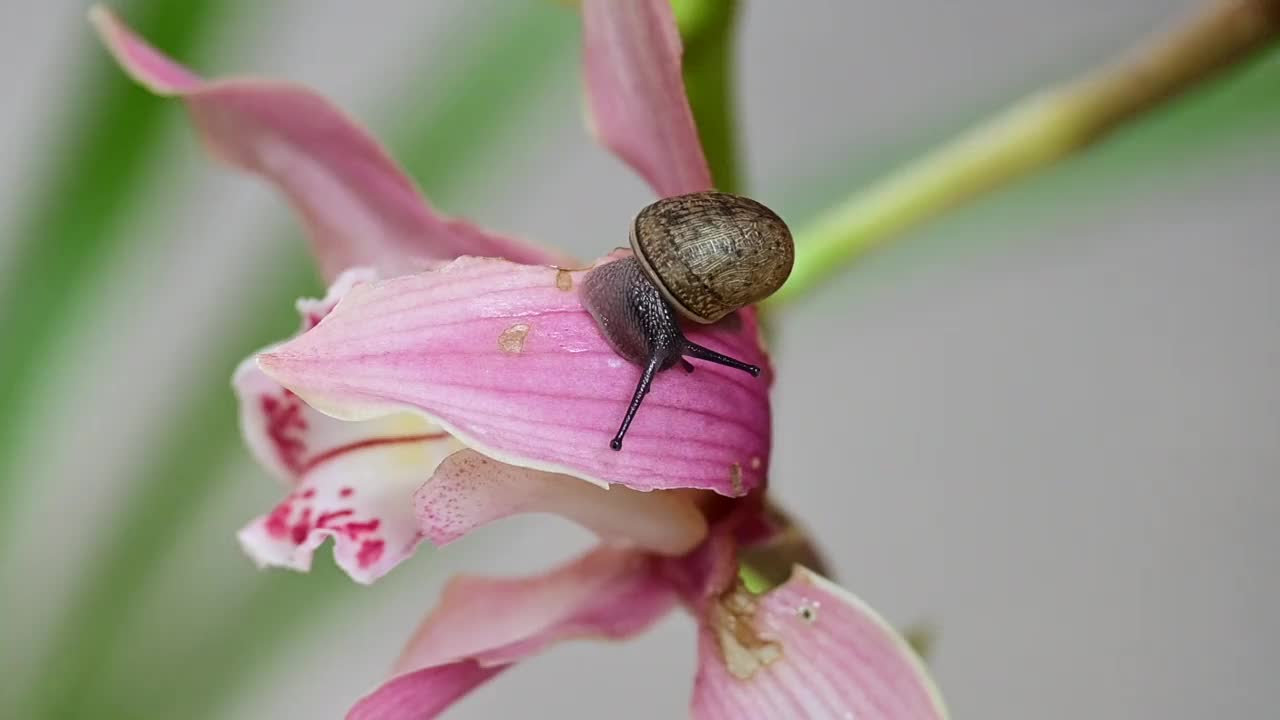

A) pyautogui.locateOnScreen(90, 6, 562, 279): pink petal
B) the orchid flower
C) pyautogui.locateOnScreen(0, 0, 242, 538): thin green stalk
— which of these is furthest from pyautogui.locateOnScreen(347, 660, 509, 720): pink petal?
pyautogui.locateOnScreen(0, 0, 242, 538): thin green stalk

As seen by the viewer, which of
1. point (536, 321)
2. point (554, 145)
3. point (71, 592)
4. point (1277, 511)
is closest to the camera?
point (536, 321)

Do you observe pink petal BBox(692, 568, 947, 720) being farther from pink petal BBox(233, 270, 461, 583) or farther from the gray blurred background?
the gray blurred background

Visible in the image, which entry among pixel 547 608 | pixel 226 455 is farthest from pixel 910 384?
pixel 547 608

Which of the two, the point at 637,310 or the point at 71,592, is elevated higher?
the point at 637,310

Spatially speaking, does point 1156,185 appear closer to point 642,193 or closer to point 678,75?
point 642,193

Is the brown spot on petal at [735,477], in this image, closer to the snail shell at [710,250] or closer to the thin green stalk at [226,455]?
the snail shell at [710,250]

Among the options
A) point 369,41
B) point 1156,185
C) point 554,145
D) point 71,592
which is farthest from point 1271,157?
point 71,592

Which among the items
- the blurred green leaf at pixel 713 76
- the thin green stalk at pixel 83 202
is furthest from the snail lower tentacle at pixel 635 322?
the thin green stalk at pixel 83 202
